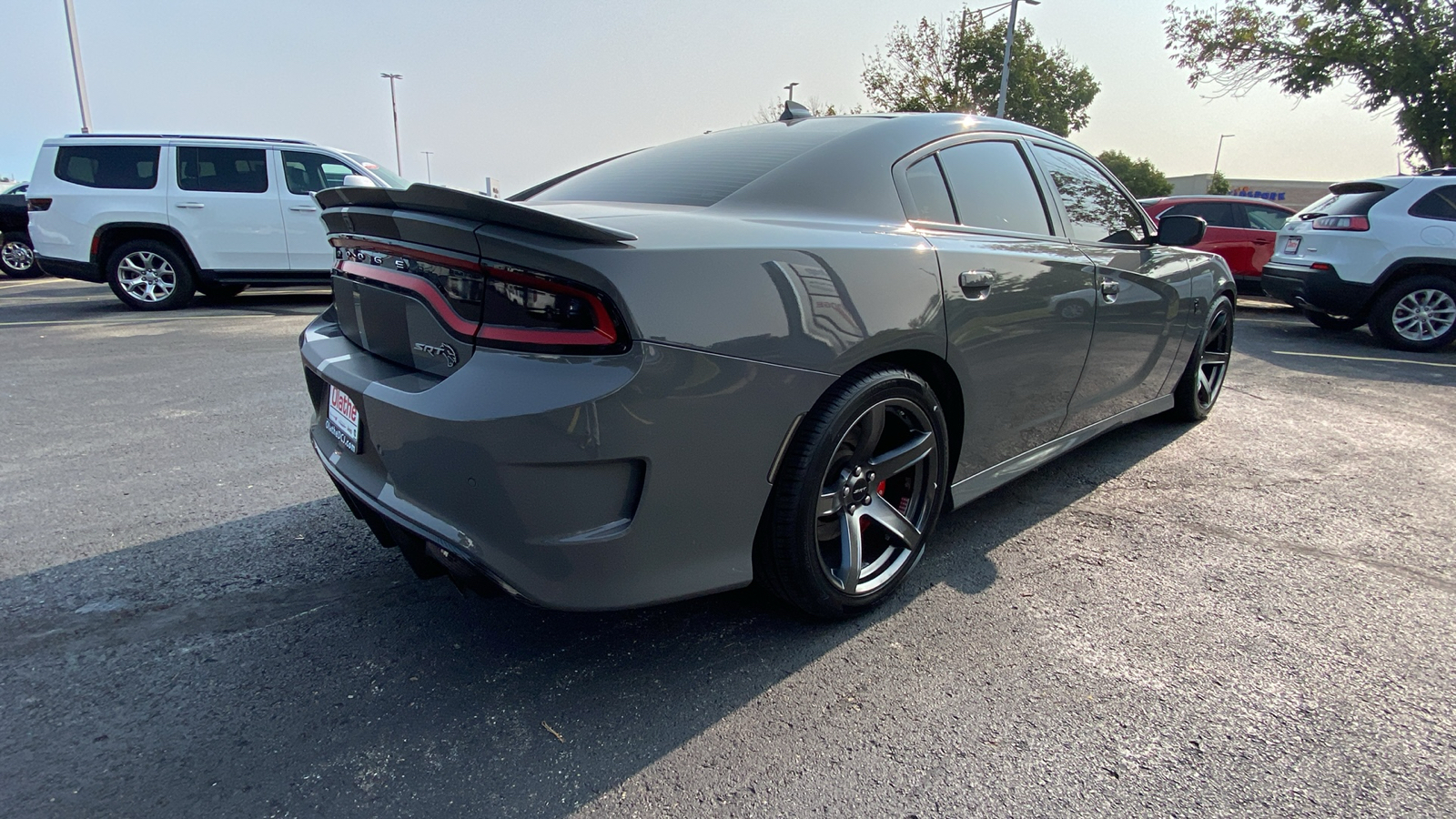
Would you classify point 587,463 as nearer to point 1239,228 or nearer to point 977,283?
point 977,283

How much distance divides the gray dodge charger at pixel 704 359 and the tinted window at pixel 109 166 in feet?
27.1

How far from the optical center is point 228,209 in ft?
29.0

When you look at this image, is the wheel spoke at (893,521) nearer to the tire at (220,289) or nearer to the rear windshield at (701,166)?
the rear windshield at (701,166)

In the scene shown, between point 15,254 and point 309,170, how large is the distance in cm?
843

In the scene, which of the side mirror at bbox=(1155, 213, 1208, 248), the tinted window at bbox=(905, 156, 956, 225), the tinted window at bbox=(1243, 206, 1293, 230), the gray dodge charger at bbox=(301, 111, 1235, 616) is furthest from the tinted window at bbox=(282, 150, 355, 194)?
the tinted window at bbox=(1243, 206, 1293, 230)

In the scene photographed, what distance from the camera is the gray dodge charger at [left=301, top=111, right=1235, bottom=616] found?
5.42 feet

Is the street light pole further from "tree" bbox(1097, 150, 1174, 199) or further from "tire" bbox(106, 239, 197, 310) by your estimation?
"tree" bbox(1097, 150, 1174, 199)

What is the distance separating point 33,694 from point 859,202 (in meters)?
2.55

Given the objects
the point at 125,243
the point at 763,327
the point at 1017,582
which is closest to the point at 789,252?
the point at 763,327

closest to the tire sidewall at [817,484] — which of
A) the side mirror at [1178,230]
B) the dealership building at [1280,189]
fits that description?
the side mirror at [1178,230]

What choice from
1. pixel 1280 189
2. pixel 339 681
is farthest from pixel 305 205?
pixel 1280 189

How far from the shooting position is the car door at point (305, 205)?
909cm

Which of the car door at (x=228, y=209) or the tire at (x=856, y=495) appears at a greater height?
the car door at (x=228, y=209)

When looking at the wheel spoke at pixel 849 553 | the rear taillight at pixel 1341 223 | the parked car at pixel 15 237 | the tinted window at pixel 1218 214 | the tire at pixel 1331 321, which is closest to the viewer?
the wheel spoke at pixel 849 553
